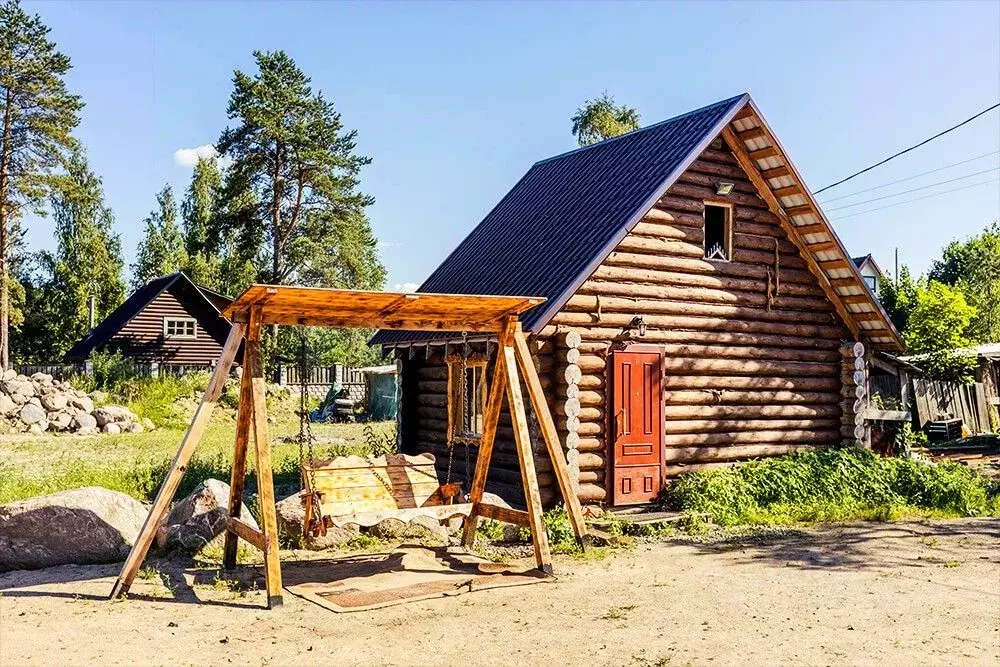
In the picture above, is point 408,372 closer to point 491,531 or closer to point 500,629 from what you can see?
point 491,531

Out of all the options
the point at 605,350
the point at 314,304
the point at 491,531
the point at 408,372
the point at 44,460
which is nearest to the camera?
the point at 314,304

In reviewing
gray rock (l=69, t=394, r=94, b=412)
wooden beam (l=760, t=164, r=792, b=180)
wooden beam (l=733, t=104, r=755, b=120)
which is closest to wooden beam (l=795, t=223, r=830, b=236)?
wooden beam (l=760, t=164, r=792, b=180)

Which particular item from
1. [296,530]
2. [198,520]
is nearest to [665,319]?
[296,530]

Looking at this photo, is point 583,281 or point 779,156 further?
point 779,156

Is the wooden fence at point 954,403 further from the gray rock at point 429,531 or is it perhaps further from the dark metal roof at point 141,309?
the dark metal roof at point 141,309

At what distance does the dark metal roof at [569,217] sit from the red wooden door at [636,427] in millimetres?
1807

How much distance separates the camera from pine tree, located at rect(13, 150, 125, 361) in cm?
5434

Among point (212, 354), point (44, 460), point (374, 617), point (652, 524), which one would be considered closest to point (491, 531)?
point (652, 524)

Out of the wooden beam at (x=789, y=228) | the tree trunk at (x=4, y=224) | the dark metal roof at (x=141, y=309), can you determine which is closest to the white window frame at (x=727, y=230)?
the wooden beam at (x=789, y=228)

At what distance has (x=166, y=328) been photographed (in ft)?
145

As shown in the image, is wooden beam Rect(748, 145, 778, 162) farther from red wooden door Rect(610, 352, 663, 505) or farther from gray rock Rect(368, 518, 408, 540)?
gray rock Rect(368, 518, 408, 540)

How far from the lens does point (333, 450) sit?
870 inches

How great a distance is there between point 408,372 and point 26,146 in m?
31.5

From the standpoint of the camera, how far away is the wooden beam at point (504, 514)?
11134 mm
